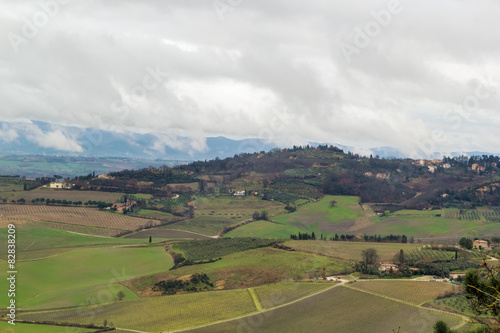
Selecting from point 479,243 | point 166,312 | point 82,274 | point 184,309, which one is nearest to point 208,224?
point 82,274

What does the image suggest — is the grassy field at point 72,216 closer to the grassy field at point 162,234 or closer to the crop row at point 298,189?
the grassy field at point 162,234

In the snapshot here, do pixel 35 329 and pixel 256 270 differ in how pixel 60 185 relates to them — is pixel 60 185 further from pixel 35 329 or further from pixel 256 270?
pixel 35 329

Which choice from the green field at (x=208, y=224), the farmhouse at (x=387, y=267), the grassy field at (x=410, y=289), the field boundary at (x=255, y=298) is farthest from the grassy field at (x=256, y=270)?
the green field at (x=208, y=224)

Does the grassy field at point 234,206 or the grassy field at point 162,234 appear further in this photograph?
the grassy field at point 234,206

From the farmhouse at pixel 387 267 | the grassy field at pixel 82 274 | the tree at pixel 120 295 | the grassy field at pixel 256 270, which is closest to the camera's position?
the grassy field at pixel 82 274

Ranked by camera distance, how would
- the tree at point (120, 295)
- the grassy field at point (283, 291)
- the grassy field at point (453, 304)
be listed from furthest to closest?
the tree at point (120, 295)
the grassy field at point (283, 291)
the grassy field at point (453, 304)

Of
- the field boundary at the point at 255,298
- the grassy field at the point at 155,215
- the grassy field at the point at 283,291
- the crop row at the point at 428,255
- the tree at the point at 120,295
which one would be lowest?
the tree at the point at 120,295

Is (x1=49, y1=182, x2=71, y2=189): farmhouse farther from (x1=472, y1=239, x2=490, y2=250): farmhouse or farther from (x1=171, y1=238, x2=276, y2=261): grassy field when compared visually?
(x1=472, y1=239, x2=490, y2=250): farmhouse

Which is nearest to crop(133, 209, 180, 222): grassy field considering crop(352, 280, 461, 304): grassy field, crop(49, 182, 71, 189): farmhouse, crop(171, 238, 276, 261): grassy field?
crop(171, 238, 276, 261): grassy field
